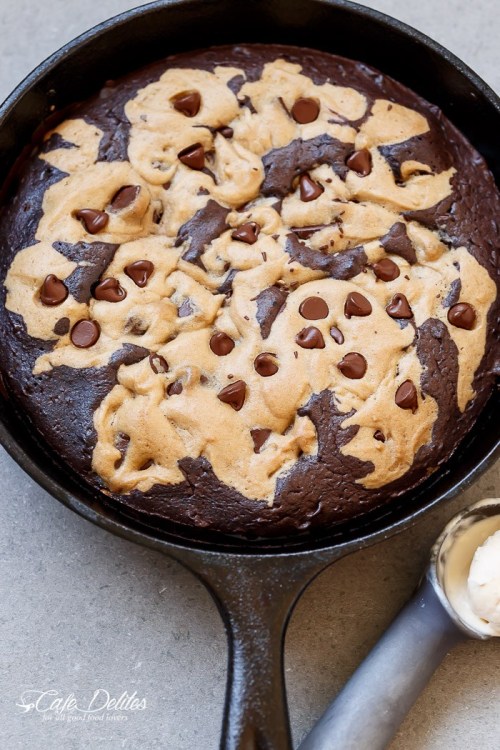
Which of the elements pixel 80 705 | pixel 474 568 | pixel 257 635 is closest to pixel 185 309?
pixel 257 635

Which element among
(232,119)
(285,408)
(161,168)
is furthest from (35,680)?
(232,119)

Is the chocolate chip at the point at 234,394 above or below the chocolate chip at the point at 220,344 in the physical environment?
below

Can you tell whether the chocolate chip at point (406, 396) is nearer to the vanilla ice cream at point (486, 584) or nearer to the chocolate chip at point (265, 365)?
the chocolate chip at point (265, 365)

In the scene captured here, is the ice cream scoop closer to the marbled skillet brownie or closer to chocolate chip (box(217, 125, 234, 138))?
the marbled skillet brownie

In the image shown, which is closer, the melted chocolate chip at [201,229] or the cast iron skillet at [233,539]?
the cast iron skillet at [233,539]

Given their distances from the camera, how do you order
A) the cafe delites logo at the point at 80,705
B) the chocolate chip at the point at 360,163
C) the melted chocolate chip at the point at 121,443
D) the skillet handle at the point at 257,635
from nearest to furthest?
the skillet handle at the point at 257,635 → the melted chocolate chip at the point at 121,443 → the chocolate chip at the point at 360,163 → the cafe delites logo at the point at 80,705

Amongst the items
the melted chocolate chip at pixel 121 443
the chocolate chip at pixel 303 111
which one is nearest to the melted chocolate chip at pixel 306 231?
the chocolate chip at pixel 303 111

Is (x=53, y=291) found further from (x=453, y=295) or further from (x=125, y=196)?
(x=453, y=295)

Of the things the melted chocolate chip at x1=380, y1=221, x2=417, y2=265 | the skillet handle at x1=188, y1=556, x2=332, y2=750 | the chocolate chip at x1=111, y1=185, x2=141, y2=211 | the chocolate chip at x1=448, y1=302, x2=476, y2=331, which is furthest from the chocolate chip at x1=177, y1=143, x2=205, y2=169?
the skillet handle at x1=188, y1=556, x2=332, y2=750
